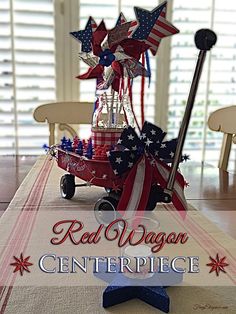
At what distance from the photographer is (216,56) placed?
209 cm

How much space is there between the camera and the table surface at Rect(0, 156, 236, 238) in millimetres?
761

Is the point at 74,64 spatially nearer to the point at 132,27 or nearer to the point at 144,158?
the point at 132,27

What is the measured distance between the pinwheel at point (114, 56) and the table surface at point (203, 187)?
13.1 inches

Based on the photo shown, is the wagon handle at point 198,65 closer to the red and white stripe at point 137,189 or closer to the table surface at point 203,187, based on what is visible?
the red and white stripe at point 137,189

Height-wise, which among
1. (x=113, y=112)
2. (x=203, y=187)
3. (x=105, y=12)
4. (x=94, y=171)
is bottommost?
(x=203, y=187)

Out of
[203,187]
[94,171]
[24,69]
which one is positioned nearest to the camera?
[94,171]

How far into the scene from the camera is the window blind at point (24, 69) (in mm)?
1909

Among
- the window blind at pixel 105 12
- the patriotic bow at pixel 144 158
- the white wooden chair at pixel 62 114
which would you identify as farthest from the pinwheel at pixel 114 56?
the window blind at pixel 105 12

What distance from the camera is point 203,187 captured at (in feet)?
3.35

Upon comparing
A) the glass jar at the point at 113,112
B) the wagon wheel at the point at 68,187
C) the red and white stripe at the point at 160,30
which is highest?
the red and white stripe at the point at 160,30

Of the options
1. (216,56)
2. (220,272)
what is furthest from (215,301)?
(216,56)

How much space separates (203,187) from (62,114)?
869 mm

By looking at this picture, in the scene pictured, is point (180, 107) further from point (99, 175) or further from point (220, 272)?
point (220, 272)

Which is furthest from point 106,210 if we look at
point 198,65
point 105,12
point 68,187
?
point 105,12
